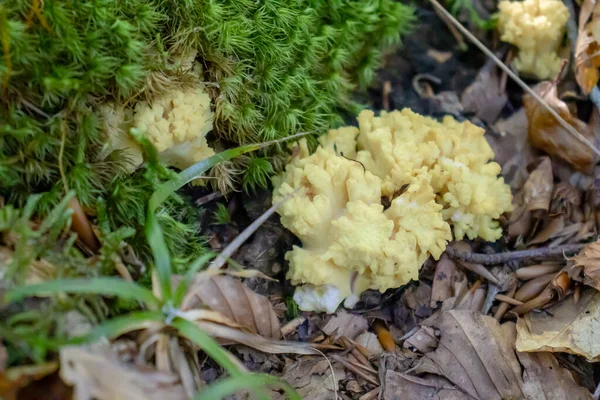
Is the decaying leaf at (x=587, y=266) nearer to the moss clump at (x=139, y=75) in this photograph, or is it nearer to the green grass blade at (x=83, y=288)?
the moss clump at (x=139, y=75)

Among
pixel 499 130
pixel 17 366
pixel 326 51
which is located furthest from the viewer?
pixel 499 130

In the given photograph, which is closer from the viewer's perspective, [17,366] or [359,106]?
[17,366]

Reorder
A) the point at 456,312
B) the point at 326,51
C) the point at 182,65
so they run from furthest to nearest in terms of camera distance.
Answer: the point at 326,51, the point at 456,312, the point at 182,65

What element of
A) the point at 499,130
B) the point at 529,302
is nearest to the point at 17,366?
the point at 529,302

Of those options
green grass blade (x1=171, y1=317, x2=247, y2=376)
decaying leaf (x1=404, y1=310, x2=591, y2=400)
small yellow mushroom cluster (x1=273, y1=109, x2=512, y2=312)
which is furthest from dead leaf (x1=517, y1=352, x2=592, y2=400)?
green grass blade (x1=171, y1=317, x2=247, y2=376)

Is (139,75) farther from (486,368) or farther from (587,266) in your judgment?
(587,266)

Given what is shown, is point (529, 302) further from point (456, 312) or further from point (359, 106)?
point (359, 106)
